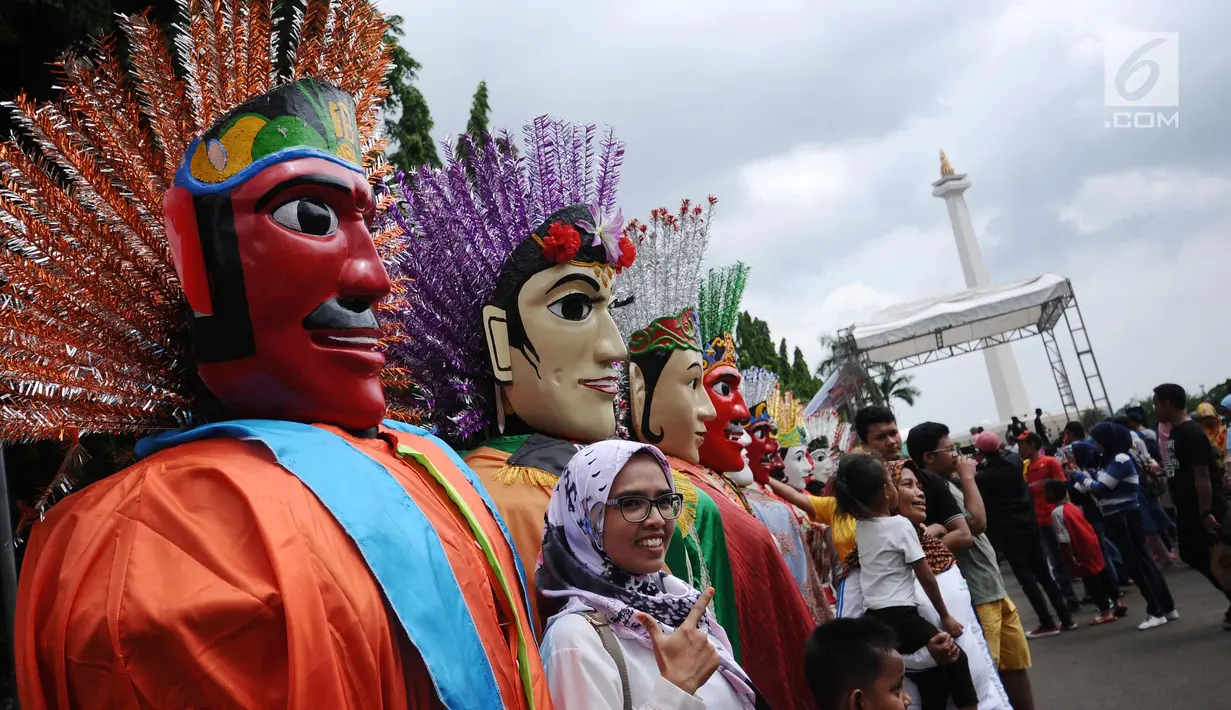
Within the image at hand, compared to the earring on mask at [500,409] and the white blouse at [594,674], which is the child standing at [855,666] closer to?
the white blouse at [594,674]

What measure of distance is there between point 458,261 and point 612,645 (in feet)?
5.13

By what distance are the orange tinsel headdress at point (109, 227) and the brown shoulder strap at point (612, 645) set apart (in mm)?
955

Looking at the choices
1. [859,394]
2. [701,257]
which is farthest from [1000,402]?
[701,257]

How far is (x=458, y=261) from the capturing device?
3178 millimetres

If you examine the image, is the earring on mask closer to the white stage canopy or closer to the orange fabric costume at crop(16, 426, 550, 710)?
the orange fabric costume at crop(16, 426, 550, 710)

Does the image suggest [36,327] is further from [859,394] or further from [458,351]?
[859,394]

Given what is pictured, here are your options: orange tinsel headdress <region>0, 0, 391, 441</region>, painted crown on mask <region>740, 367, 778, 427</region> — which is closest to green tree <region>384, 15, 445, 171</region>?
painted crown on mask <region>740, 367, 778, 427</region>

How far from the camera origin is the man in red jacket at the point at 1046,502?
8570mm

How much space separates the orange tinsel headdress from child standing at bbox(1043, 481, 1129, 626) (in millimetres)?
7709

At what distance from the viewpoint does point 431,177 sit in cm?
325

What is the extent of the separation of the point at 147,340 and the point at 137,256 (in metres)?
0.17

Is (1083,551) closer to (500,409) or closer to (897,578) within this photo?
(897,578)

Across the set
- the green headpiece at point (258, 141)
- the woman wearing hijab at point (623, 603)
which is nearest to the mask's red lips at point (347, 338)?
the green headpiece at point (258, 141)

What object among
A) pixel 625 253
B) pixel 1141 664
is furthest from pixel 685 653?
pixel 1141 664
